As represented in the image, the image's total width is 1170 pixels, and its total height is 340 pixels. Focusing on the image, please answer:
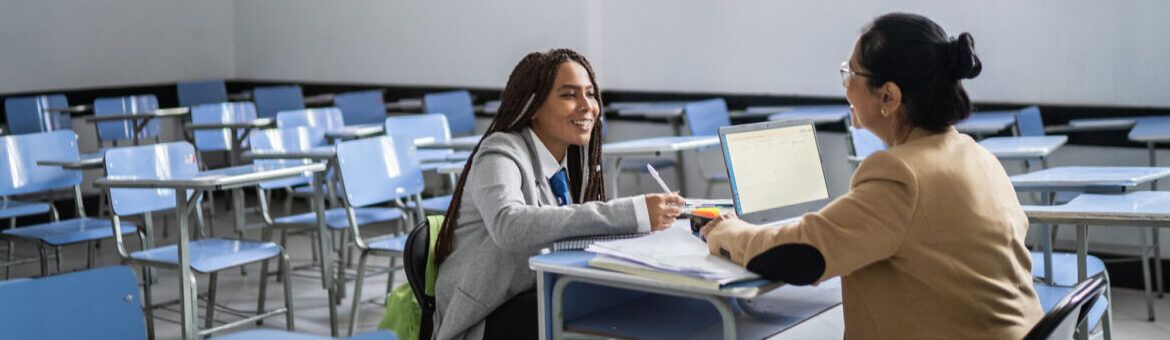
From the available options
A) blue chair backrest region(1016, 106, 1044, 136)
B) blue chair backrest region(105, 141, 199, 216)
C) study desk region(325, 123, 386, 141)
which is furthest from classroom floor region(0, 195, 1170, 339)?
blue chair backrest region(1016, 106, 1044, 136)

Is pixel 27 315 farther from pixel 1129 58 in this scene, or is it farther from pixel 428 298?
pixel 1129 58

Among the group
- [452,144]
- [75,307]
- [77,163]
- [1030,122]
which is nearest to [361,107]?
[452,144]

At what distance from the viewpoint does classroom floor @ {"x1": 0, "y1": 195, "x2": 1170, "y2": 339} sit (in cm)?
450

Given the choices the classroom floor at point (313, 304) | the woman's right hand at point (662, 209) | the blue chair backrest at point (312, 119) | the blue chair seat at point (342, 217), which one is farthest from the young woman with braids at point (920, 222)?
the blue chair backrest at point (312, 119)

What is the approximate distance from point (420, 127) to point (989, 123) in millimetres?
2570

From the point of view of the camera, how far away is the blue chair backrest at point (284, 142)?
524cm

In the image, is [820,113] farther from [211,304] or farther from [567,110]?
[567,110]

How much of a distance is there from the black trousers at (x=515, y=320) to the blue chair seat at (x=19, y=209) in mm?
3318

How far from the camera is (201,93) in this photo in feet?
30.9

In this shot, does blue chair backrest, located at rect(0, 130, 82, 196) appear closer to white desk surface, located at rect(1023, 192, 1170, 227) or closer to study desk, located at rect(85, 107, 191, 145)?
study desk, located at rect(85, 107, 191, 145)

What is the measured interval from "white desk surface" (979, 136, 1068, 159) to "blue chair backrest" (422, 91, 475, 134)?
11.2 ft

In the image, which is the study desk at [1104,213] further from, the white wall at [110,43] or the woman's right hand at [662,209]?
the white wall at [110,43]

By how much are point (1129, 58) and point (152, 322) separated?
4097 mm

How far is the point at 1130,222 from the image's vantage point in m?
2.76
